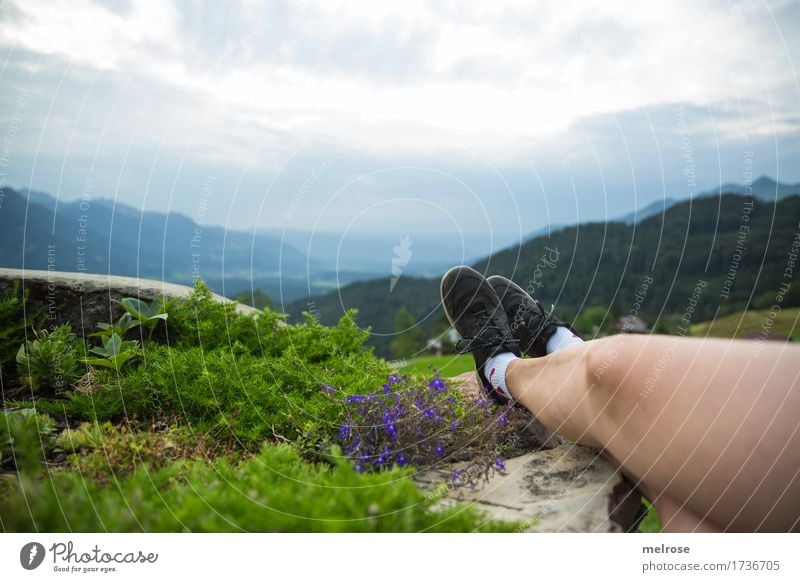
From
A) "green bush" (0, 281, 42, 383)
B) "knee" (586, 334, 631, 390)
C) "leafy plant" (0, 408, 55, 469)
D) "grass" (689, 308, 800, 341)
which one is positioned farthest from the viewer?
"green bush" (0, 281, 42, 383)

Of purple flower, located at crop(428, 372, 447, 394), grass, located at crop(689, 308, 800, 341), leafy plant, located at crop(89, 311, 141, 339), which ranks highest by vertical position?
grass, located at crop(689, 308, 800, 341)

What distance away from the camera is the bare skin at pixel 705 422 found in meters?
2.10

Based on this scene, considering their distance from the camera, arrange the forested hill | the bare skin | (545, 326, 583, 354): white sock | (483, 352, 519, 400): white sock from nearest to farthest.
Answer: the bare skin < the forested hill < (483, 352, 519, 400): white sock < (545, 326, 583, 354): white sock

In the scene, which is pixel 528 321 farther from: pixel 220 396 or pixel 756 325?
pixel 220 396

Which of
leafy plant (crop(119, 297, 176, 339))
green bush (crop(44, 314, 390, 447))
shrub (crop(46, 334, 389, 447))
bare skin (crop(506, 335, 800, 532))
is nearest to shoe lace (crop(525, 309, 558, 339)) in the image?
green bush (crop(44, 314, 390, 447))

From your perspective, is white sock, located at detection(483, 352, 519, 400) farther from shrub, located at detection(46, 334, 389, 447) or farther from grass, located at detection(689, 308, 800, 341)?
grass, located at detection(689, 308, 800, 341)

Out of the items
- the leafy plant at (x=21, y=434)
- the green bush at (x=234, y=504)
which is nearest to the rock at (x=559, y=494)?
the green bush at (x=234, y=504)

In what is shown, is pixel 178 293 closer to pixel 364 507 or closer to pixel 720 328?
pixel 364 507

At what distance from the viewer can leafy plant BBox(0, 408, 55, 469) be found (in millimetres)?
2500

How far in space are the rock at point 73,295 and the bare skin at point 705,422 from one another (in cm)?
389

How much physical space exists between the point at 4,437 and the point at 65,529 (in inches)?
37.6
